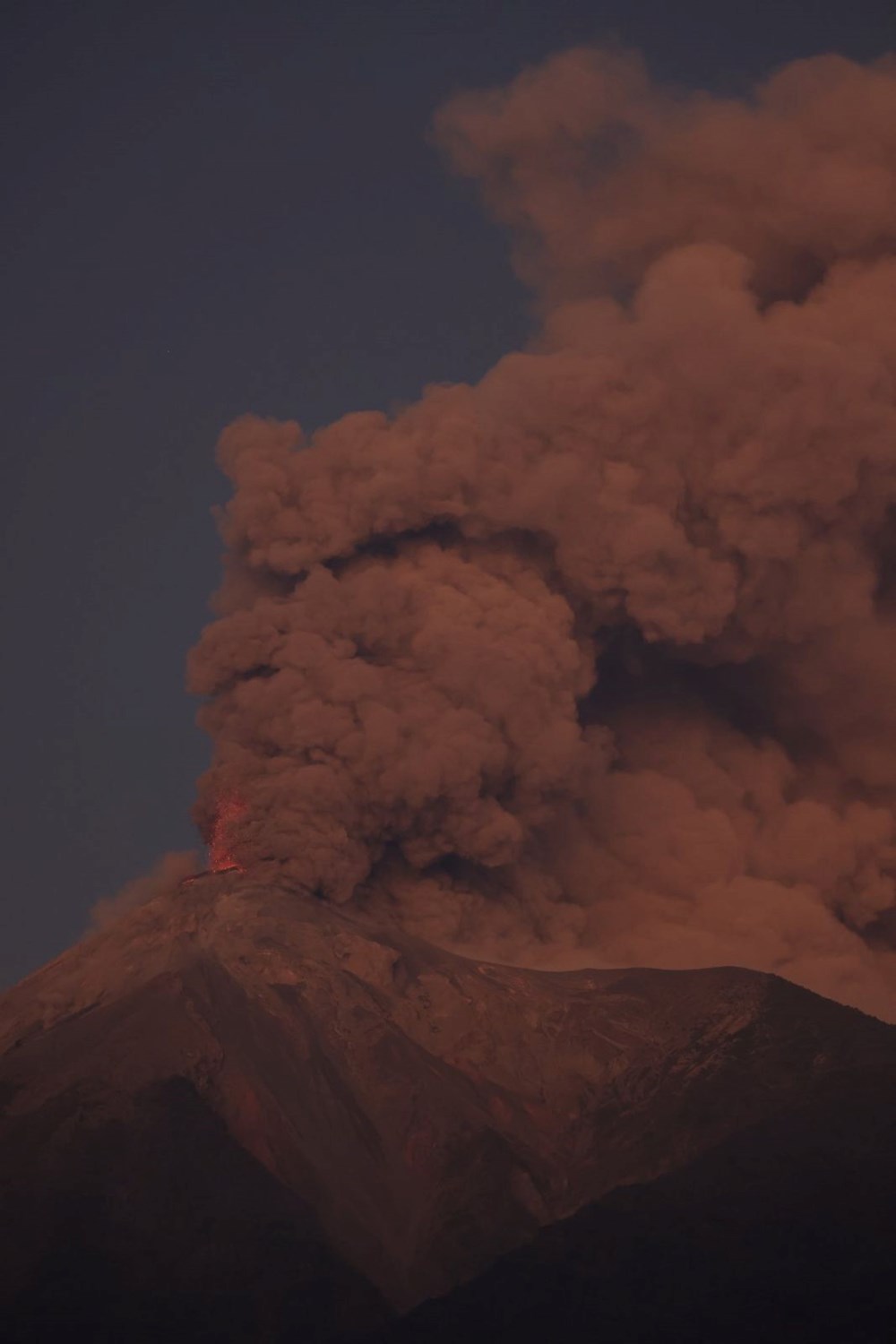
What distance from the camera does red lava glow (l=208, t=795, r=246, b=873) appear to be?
58750mm

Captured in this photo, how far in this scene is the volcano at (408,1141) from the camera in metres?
51.5

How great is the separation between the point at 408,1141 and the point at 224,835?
8123 mm

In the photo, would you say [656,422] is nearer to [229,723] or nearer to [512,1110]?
[229,723]

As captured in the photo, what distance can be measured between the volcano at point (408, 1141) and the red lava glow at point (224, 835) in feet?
1.61

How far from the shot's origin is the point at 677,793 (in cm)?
6662

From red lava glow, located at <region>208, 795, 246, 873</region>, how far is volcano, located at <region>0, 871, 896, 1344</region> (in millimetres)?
490

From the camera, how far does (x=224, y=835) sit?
5919 centimetres

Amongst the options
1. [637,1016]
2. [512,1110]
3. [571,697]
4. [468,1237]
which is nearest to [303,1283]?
[468,1237]

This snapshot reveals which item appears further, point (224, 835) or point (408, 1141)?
point (224, 835)

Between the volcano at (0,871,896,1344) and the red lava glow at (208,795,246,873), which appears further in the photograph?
the red lava glow at (208,795,246,873)

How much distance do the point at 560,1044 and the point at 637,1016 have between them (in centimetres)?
219

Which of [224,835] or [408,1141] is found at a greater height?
[224,835]

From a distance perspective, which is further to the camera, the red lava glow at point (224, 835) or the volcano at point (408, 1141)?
the red lava glow at point (224, 835)

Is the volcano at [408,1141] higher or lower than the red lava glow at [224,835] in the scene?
lower
